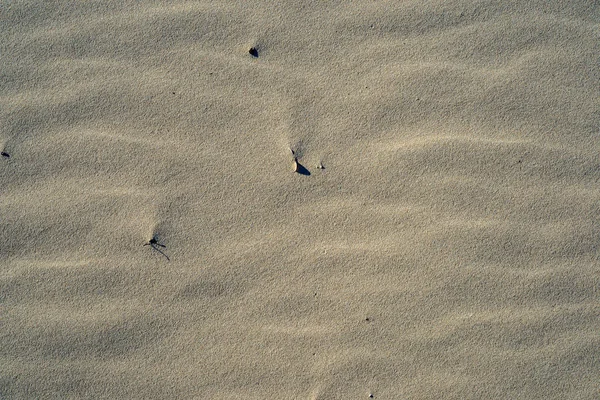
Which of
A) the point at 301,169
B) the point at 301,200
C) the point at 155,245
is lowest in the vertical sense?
the point at 155,245

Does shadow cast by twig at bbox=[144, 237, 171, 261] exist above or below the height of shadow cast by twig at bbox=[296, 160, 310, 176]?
below

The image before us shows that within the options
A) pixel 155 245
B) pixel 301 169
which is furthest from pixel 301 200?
pixel 155 245

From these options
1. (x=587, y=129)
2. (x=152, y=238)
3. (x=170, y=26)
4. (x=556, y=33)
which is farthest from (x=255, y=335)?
(x=556, y=33)

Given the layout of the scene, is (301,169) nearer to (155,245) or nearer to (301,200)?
(301,200)

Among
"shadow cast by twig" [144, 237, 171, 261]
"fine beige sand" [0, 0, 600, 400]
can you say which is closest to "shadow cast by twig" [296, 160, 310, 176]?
"fine beige sand" [0, 0, 600, 400]

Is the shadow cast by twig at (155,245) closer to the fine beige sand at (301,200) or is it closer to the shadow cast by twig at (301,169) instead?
the fine beige sand at (301,200)

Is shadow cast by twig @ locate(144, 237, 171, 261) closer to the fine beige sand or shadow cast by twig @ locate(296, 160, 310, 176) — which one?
the fine beige sand

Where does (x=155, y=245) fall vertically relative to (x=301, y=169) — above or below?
below

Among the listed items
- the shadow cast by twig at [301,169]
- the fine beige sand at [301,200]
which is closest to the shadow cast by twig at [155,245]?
the fine beige sand at [301,200]
